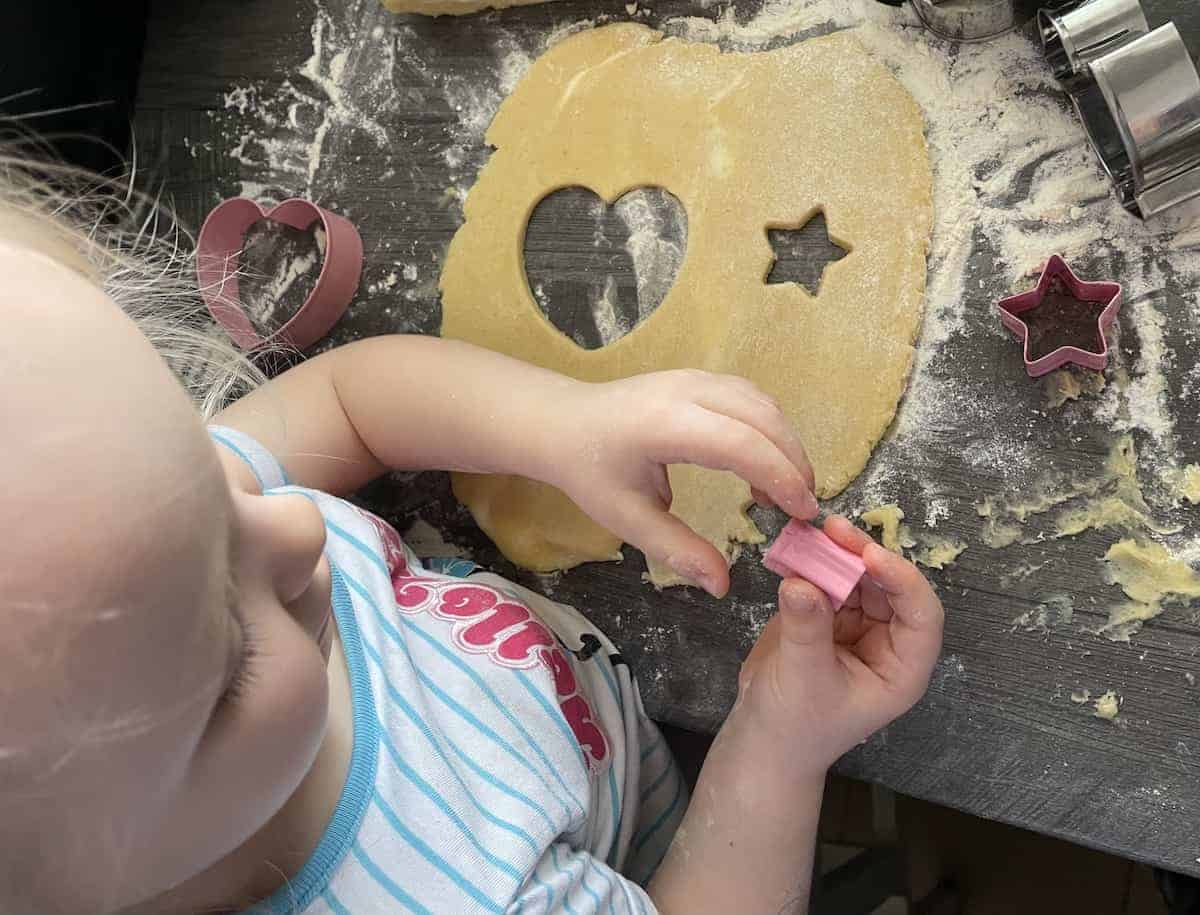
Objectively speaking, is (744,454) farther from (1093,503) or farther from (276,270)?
(276,270)

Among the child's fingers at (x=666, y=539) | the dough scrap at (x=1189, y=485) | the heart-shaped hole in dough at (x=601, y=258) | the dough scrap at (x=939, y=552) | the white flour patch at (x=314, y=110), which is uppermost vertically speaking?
the white flour patch at (x=314, y=110)

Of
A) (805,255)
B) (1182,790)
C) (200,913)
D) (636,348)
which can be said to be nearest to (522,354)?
(636,348)

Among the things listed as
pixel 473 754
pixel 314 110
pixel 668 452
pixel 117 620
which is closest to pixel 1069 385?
pixel 668 452

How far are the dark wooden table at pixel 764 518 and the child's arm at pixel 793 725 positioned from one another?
67mm

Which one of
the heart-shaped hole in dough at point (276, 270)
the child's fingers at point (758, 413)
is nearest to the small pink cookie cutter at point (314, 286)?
the heart-shaped hole in dough at point (276, 270)

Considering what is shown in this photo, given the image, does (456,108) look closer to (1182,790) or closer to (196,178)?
(196,178)

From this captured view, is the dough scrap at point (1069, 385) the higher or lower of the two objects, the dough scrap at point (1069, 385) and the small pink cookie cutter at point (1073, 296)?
the lower

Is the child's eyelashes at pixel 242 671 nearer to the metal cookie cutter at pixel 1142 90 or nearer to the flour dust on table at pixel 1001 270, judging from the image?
the flour dust on table at pixel 1001 270

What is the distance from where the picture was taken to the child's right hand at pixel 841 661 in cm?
67

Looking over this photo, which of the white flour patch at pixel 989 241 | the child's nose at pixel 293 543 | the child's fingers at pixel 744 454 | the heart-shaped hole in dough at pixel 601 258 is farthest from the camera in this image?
the heart-shaped hole in dough at pixel 601 258

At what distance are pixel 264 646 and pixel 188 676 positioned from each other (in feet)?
0.17

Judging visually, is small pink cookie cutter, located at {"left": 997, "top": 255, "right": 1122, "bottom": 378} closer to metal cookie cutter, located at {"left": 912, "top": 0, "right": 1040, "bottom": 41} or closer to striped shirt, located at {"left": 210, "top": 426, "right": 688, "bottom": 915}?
metal cookie cutter, located at {"left": 912, "top": 0, "right": 1040, "bottom": 41}

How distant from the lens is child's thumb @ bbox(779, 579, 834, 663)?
66cm

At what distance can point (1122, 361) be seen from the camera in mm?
758
